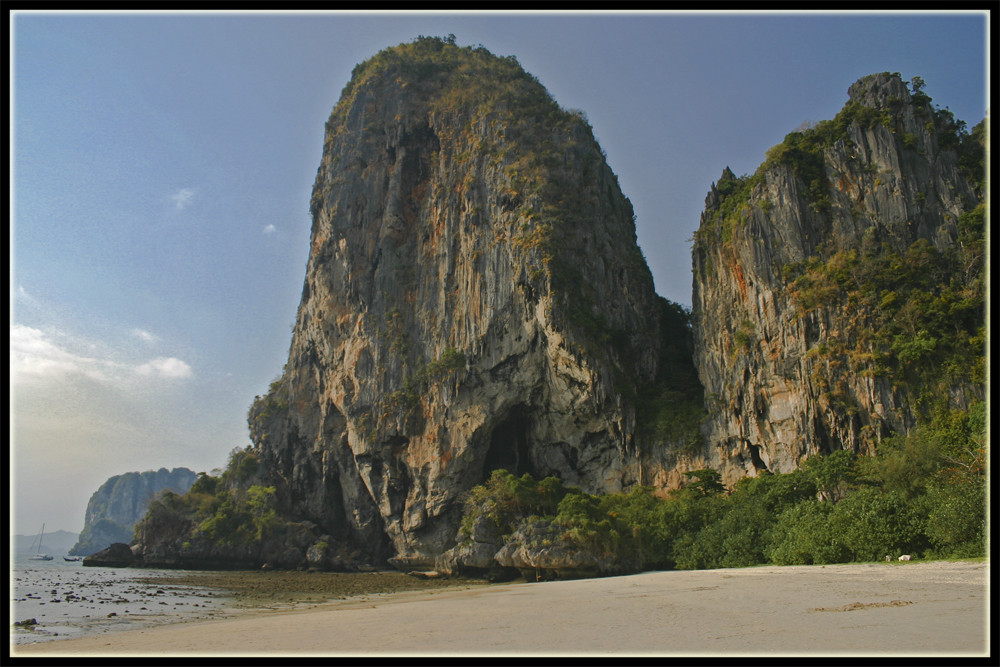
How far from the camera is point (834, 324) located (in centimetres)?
2898

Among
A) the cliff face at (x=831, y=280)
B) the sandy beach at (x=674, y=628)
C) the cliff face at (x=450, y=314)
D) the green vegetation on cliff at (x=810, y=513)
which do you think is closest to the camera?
the sandy beach at (x=674, y=628)

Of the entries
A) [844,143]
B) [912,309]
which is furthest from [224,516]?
[844,143]

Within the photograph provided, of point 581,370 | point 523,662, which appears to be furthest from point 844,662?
point 581,370

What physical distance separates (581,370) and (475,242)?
14.1 meters

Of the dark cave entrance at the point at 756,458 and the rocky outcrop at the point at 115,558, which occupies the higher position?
the dark cave entrance at the point at 756,458

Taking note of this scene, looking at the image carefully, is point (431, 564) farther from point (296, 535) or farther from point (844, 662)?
point (844, 662)

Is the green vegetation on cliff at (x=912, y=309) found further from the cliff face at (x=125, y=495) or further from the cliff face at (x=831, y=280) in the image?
the cliff face at (x=125, y=495)

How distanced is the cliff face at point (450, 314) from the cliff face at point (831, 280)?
27.3ft

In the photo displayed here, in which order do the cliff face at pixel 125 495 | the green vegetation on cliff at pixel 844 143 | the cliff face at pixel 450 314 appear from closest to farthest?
the green vegetation on cliff at pixel 844 143, the cliff face at pixel 450 314, the cliff face at pixel 125 495

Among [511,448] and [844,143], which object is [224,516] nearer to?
[511,448]

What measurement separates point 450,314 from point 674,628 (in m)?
39.8

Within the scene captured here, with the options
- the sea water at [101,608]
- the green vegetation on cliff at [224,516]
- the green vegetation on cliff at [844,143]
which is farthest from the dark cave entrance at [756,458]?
the green vegetation on cliff at [224,516]

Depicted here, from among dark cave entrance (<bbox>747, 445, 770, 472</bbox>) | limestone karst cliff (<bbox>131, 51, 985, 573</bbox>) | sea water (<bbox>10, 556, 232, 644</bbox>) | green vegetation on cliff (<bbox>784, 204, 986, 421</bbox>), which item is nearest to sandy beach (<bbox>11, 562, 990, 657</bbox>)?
sea water (<bbox>10, 556, 232, 644</bbox>)

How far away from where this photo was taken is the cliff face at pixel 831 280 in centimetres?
2727
